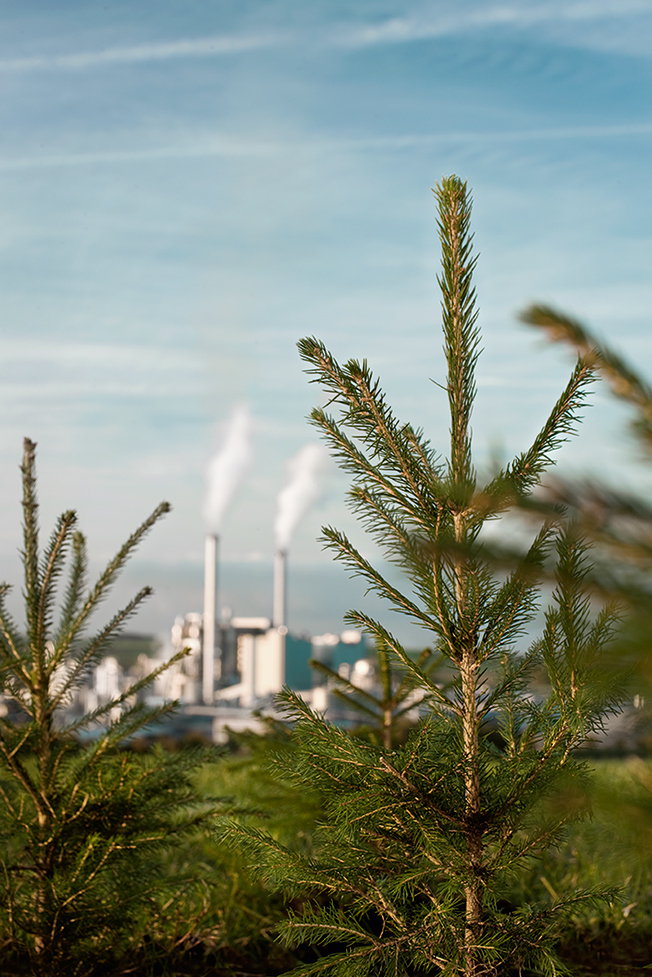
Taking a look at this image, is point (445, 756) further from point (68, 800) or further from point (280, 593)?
point (280, 593)

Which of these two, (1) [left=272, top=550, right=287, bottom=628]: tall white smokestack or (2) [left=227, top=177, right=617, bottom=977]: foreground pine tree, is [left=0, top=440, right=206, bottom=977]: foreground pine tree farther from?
(1) [left=272, top=550, right=287, bottom=628]: tall white smokestack

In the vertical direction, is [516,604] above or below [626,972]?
above

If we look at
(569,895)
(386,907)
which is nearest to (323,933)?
(386,907)

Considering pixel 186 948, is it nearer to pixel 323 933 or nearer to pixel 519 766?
pixel 323 933

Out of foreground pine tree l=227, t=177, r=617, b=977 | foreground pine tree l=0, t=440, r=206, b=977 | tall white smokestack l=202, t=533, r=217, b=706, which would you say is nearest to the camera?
foreground pine tree l=227, t=177, r=617, b=977

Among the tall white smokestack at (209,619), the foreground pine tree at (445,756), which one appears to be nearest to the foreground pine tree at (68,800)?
the foreground pine tree at (445,756)

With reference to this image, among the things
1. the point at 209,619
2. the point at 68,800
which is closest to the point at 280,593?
the point at 209,619

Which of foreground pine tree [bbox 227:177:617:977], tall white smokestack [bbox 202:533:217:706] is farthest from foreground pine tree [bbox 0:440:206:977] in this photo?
tall white smokestack [bbox 202:533:217:706]
